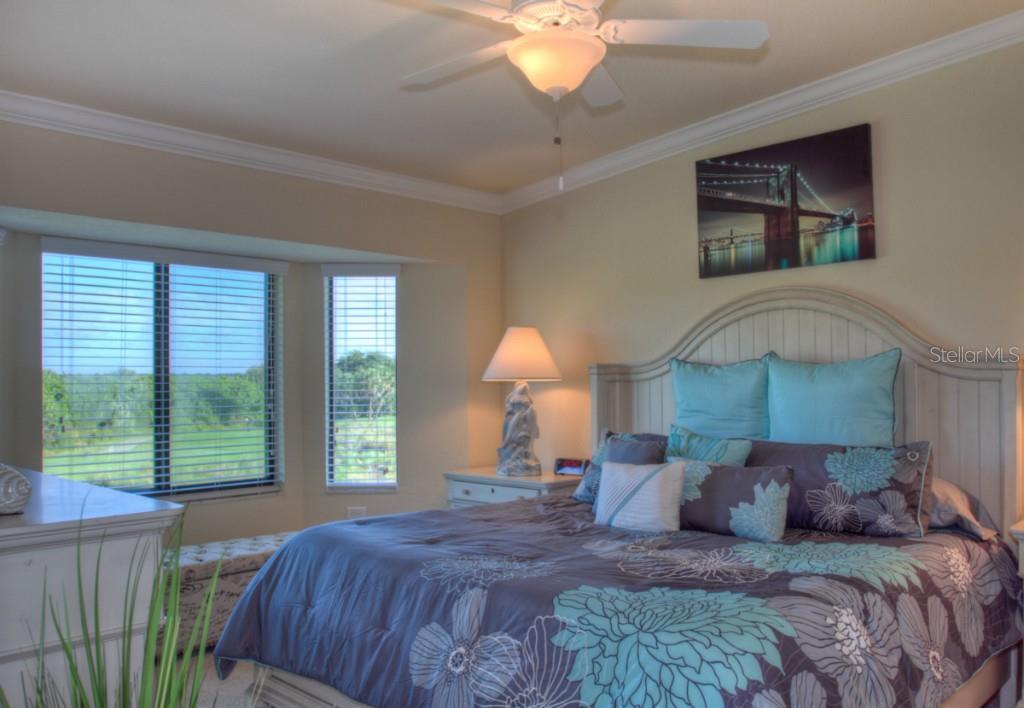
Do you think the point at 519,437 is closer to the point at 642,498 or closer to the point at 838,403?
the point at 642,498

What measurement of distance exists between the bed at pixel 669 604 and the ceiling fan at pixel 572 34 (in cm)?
141

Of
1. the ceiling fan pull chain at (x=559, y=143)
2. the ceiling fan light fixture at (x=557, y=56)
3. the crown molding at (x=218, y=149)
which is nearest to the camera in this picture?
the ceiling fan light fixture at (x=557, y=56)

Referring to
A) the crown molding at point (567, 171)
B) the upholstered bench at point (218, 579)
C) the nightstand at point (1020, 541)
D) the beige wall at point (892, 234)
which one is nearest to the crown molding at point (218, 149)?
the crown molding at point (567, 171)

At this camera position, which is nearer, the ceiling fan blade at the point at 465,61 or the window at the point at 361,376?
the ceiling fan blade at the point at 465,61

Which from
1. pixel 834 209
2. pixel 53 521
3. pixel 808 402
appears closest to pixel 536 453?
pixel 808 402

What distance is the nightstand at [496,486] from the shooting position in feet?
13.3

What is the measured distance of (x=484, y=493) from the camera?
14.2ft

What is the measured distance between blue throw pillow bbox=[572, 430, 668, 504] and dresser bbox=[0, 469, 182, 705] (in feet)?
6.40

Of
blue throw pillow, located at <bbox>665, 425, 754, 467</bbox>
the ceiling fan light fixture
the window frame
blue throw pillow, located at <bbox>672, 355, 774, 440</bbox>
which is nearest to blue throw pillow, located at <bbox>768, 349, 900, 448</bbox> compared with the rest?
blue throw pillow, located at <bbox>672, 355, 774, 440</bbox>

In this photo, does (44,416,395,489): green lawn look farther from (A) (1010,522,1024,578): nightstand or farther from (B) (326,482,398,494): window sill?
(A) (1010,522,1024,578): nightstand

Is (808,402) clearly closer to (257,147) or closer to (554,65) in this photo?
(554,65)

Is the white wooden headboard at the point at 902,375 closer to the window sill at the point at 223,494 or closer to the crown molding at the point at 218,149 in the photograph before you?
the crown molding at the point at 218,149

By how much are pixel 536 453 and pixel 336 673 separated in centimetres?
254

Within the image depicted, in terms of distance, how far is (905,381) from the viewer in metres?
3.04
